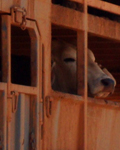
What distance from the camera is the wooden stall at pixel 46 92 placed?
960 centimetres

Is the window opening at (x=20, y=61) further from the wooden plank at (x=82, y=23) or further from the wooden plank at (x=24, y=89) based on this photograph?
the wooden plank at (x=24, y=89)

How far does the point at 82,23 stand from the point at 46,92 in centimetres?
138

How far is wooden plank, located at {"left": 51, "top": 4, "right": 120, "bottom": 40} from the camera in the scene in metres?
10.7

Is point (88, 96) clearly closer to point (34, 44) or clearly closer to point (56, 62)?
point (56, 62)

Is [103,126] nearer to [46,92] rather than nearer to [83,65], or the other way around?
[83,65]

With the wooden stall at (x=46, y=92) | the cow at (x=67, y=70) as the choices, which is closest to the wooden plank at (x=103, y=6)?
the wooden stall at (x=46, y=92)

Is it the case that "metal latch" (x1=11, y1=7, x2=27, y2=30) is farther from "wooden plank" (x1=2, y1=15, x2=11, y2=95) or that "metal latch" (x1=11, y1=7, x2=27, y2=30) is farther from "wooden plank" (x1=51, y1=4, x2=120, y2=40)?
"wooden plank" (x1=51, y1=4, x2=120, y2=40)

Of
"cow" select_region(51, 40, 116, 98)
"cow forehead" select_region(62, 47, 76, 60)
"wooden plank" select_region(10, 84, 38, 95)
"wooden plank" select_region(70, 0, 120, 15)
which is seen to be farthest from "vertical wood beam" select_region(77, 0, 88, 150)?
"wooden plank" select_region(10, 84, 38, 95)

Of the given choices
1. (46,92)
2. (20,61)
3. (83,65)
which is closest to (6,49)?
(46,92)

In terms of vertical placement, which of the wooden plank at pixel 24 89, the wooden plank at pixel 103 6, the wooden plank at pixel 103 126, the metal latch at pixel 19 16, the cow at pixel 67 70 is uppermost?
the wooden plank at pixel 103 6

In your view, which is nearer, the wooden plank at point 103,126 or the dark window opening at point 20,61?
the wooden plank at point 103,126

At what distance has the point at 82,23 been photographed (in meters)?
11.2

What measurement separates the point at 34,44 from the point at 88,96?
6.24ft

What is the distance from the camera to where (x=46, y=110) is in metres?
10.2
